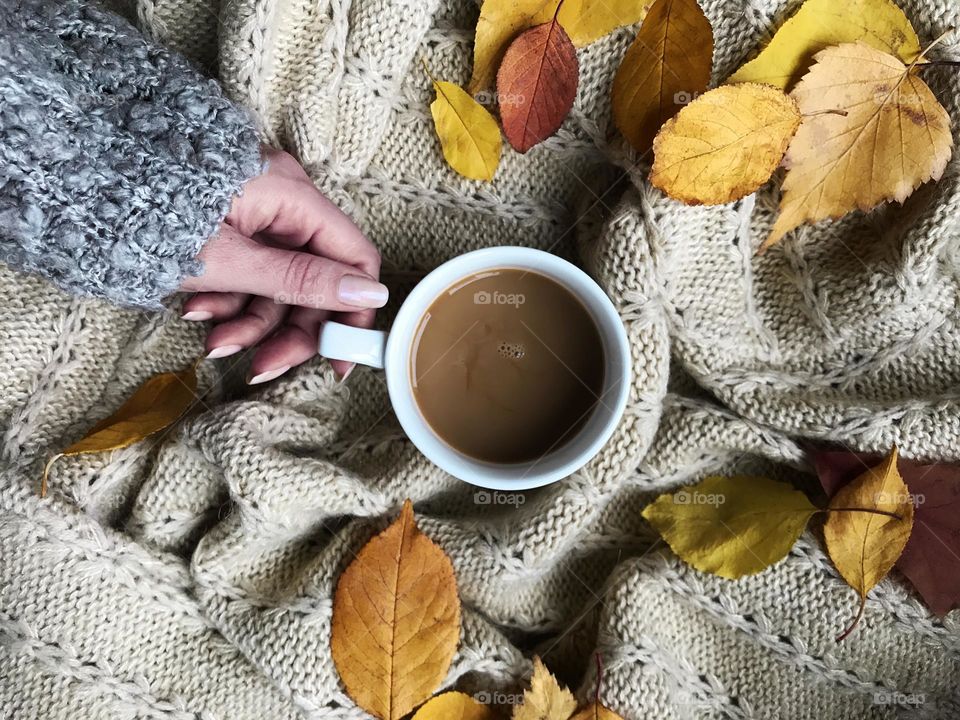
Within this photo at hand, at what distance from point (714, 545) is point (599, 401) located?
0.17m

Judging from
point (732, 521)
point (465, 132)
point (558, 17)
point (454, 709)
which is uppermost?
point (558, 17)

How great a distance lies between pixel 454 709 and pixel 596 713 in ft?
0.41

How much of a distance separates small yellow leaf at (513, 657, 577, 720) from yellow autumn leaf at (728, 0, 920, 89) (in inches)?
21.6

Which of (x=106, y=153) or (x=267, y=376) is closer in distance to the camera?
(x=106, y=153)

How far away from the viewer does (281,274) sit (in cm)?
73

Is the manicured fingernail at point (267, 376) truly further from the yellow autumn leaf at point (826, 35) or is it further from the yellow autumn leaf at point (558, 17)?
the yellow autumn leaf at point (826, 35)

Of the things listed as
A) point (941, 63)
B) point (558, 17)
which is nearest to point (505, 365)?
point (558, 17)

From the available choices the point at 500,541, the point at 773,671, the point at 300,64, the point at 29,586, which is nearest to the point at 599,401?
the point at 500,541

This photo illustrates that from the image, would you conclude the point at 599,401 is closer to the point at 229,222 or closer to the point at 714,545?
the point at 714,545

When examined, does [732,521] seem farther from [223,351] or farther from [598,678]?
[223,351]

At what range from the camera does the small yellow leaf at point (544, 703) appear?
72 cm

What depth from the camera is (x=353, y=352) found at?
0.72 m

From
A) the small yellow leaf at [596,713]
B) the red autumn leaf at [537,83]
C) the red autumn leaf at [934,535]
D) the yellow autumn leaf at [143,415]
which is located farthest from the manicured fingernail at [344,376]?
the red autumn leaf at [934,535]

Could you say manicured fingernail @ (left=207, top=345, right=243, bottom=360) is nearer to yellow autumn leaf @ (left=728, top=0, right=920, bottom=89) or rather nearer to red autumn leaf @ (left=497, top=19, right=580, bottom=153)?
red autumn leaf @ (left=497, top=19, right=580, bottom=153)
